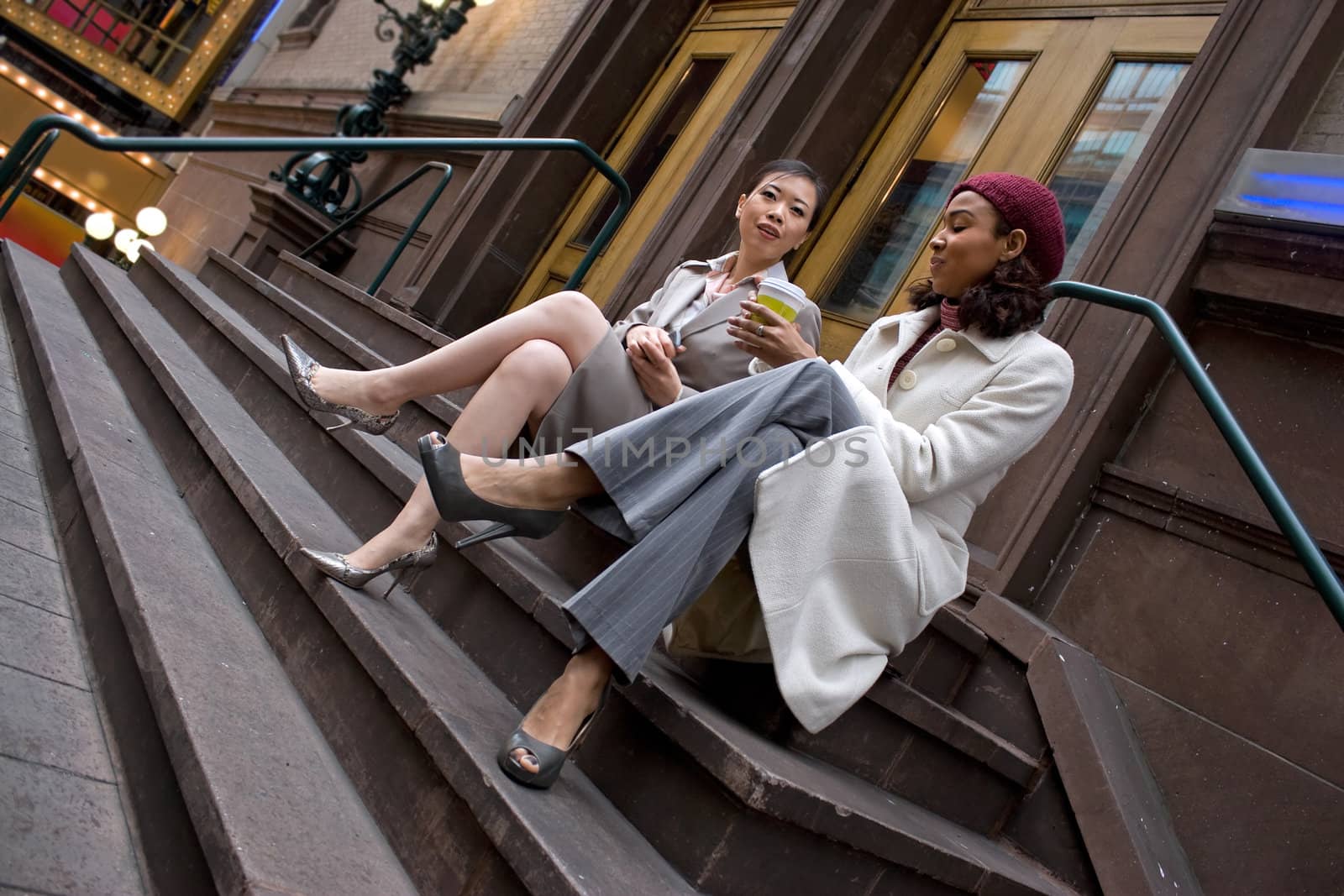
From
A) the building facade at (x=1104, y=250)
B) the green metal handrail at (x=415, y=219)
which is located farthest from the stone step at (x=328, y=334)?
the building facade at (x=1104, y=250)

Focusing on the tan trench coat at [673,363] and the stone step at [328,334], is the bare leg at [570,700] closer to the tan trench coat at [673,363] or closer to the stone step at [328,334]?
the tan trench coat at [673,363]

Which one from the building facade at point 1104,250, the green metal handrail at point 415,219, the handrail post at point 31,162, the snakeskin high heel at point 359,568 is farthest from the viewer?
the green metal handrail at point 415,219

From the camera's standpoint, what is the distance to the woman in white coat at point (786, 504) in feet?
5.70

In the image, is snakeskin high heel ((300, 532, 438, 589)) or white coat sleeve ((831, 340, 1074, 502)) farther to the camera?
snakeskin high heel ((300, 532, 438, 589))

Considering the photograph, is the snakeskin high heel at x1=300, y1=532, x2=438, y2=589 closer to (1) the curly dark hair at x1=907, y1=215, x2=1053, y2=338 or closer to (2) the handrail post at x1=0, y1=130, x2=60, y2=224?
(1) the curly dark hair at x1=907, y1=215, x2=1053, y2=338

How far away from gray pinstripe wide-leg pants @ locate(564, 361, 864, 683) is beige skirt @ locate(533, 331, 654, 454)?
36 centimetres

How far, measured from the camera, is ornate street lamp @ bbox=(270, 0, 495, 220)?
7660 millimetres

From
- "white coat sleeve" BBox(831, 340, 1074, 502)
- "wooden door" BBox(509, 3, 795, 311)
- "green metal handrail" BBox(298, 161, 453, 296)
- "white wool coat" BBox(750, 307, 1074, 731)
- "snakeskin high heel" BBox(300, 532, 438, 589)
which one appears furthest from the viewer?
"wooden door" BBox(509, 3, 795, 311)

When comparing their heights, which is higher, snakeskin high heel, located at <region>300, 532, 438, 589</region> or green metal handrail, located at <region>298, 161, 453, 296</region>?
green metal handrail, located at <region>298, 161, 453, 296</region>

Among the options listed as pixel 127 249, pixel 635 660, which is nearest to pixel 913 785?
pixel 635 660

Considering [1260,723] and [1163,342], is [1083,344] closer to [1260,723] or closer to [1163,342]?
[1163,342]

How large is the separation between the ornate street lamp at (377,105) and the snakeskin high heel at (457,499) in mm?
6241

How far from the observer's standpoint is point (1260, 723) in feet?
8.61

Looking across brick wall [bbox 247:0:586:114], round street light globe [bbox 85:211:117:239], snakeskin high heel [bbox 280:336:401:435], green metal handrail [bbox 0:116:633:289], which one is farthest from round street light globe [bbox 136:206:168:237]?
snakeskin high heel [bbox 280:336:401:435]
